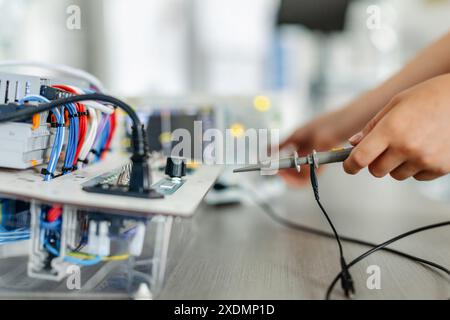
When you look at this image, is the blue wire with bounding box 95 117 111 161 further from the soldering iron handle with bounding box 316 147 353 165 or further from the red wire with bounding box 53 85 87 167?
the soldering iron handle with bounding box 316 147 353 165

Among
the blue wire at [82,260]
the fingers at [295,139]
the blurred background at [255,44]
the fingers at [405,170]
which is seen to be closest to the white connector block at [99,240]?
the blue wire at [82,260]

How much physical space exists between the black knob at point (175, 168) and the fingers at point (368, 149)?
0.22 meters

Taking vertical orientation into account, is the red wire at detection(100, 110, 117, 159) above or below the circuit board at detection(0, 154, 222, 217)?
above

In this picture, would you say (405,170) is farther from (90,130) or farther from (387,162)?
(90,130)

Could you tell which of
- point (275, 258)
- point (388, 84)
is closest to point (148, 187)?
point (275, 258)

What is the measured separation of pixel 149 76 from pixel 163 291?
3.11 meters

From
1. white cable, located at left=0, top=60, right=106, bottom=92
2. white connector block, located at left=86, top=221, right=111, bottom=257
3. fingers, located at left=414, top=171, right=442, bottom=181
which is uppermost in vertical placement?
white cable, located at left=0, top=60, right=106, bottom=92

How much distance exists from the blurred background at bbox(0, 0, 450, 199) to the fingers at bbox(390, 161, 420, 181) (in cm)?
208

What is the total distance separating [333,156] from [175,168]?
210 millimetres

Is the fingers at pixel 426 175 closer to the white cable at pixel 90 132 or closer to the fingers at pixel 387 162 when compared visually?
the fingers at pixel 387 162

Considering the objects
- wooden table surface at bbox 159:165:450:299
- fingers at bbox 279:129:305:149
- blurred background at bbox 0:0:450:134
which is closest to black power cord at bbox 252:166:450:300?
wooden table surface at bbox 159:165:450:299

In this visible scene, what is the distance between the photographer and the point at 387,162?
482mm

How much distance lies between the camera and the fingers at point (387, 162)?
48cm

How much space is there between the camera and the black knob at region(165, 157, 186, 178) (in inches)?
21.7
